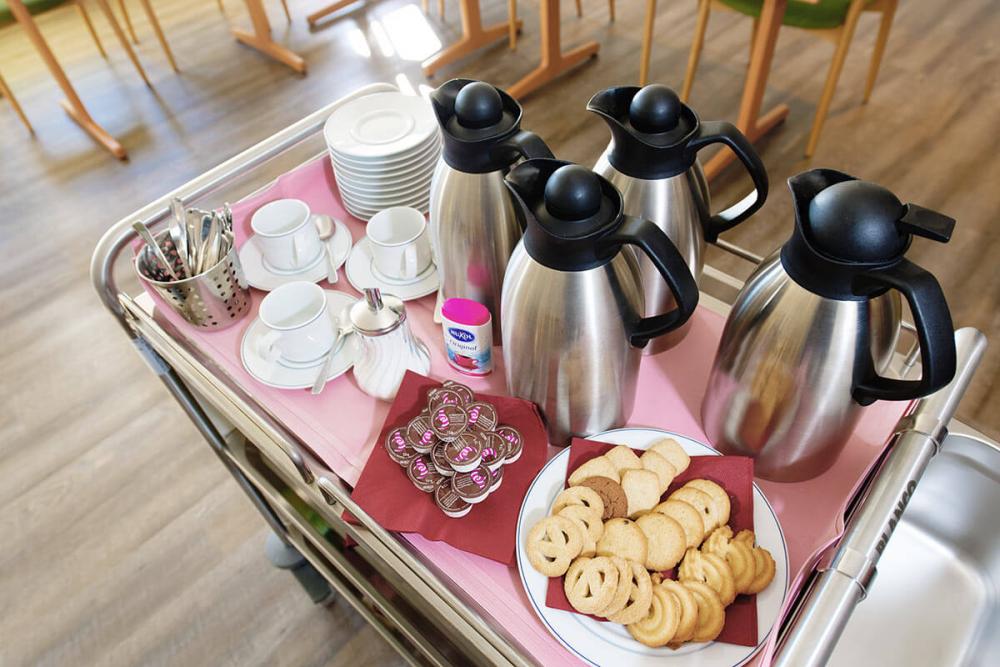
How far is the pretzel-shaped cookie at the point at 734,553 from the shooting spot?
0.58 metres

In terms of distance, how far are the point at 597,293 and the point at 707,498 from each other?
220 mm

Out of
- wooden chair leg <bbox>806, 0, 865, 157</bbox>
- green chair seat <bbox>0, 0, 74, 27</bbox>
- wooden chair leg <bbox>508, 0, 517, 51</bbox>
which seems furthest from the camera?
wooden chair leg <bbox>508, 0, 517, 51</bbox>

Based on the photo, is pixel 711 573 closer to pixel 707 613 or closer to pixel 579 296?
pixel 707 613

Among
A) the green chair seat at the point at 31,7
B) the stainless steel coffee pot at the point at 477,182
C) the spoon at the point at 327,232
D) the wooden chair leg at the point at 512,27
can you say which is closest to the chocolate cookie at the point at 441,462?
the stainless steel coffee pot at the point at 477,182

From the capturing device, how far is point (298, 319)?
0.85m

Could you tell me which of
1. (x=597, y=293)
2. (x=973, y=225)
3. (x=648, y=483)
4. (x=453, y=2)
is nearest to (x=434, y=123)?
(x=597, y=293)

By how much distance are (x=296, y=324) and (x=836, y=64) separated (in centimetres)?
204

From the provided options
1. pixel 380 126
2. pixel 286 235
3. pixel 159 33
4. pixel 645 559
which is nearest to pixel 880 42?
pixel 380 126

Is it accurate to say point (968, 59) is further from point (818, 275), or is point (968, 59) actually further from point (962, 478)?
point (818, 275)

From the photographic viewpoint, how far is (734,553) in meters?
0.59

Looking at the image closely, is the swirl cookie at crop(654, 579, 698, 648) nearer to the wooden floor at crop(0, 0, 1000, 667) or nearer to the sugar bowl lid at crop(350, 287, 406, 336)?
the sugar bowl lid at crop(350, 287, 406, 336)

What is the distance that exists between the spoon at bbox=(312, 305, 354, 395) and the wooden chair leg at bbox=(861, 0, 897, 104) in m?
2.23

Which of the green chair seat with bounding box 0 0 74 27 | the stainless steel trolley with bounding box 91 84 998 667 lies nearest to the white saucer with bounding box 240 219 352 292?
the stainless steel trolley with bounding box 91 84 998 667

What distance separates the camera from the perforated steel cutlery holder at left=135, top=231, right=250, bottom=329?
0.83 metres
